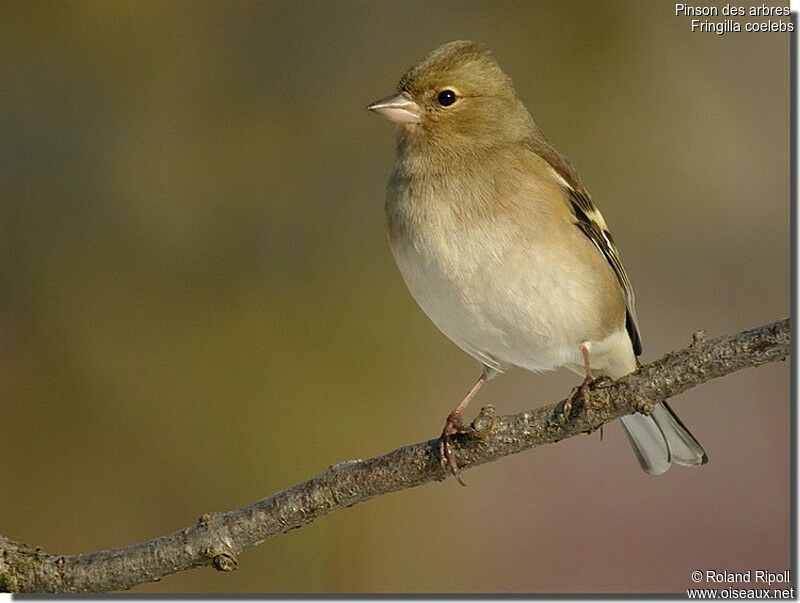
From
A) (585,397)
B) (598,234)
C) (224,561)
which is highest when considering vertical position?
(598,234)

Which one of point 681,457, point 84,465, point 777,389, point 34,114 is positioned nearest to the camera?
point 681,457

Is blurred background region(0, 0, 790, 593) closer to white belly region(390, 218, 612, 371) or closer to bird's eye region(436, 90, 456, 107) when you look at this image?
white belly region(390, 218, 612, 371)

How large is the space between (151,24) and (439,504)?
2.48m

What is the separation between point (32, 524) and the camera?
4.13 metres

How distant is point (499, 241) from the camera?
3.13 meters

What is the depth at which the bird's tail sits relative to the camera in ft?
11.4

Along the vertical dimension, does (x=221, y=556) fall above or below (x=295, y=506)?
below

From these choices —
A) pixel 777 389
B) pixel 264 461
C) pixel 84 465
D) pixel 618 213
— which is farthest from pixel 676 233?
pixel 84 465

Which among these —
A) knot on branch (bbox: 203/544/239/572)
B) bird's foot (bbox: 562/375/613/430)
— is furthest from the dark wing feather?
knot on branch (bbox: 203/544/239/572)

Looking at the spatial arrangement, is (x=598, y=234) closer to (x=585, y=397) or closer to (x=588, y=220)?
(x=588, y=220)

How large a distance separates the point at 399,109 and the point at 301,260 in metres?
1.33

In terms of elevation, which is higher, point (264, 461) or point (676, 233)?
point (676, 233)

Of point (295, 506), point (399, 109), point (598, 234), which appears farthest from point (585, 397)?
point (399, 109)

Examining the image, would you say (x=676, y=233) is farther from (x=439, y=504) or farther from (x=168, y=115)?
(x=168, y=115)
